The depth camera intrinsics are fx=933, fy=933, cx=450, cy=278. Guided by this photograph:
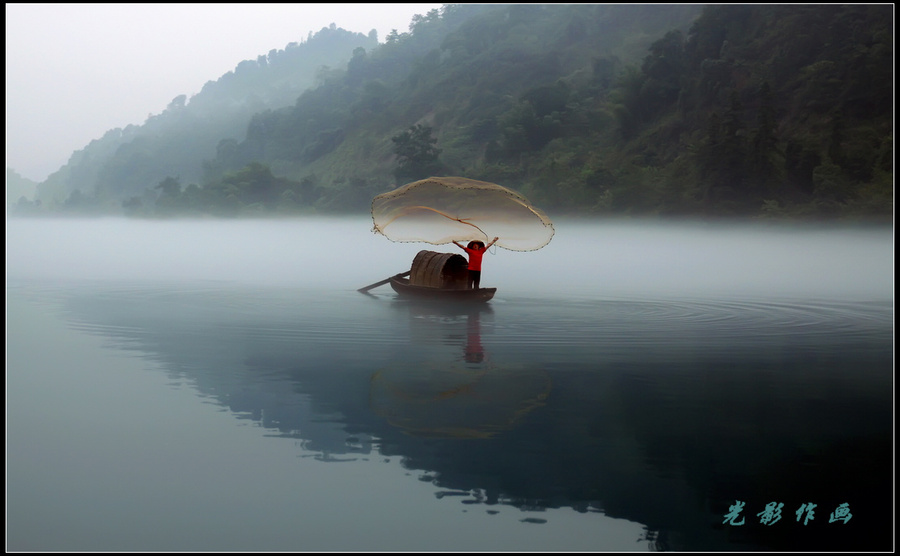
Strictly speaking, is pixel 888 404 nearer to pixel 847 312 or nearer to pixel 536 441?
pixel 536 441

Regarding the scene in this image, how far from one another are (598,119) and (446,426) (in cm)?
9820

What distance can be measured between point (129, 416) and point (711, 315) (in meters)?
12.8

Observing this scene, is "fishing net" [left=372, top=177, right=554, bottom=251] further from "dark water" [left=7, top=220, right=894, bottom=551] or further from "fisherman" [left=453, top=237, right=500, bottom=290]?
"dark water" [left=7, top=220, right=894, bottom=551]

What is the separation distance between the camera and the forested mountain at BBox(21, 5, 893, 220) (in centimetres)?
6994

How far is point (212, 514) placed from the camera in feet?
24.0

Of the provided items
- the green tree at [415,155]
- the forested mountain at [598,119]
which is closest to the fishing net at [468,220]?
the forested mountain at [598,119]

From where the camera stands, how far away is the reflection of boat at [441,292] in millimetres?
20625

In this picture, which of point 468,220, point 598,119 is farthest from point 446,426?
point 598,119

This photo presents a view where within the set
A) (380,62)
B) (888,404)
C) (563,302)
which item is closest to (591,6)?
(380,62)

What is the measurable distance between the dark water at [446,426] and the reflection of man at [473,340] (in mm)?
82

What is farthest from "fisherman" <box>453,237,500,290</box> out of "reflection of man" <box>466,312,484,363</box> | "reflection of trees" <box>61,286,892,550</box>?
"reflection of trees" <box>61,286,892,550</box>

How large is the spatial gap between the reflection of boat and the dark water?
1.47 feet

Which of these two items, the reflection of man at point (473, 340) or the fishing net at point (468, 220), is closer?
the reflection of man at point (473, 340)

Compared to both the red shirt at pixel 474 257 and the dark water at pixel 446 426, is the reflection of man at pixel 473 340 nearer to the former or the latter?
the dark water at pixel 446 426
